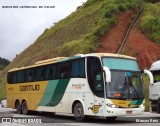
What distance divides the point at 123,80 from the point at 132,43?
2227 centimetres

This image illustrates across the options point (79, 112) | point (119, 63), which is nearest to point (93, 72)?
point (119, 63)

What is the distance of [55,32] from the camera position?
6262 cm

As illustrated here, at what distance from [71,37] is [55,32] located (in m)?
9.33

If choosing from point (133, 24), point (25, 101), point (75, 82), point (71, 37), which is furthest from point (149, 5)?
point (75, 82)

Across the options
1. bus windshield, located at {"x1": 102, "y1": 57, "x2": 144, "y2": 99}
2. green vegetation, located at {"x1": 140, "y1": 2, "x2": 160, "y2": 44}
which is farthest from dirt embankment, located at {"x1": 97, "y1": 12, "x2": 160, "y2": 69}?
bus windshield, located at {"x1": 102, "y1": 57, "x2": 144, "y2": 99}

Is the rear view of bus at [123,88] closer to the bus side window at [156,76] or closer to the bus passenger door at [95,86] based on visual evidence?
the bus passenger door at [95,86]

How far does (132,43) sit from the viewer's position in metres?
40.3

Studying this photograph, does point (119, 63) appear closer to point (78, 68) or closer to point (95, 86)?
point (95, 86)

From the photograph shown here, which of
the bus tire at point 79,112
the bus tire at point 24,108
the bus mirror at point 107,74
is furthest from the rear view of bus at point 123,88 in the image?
the bus tire at point 24,108

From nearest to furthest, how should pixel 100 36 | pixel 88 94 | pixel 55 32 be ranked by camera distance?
pixel 88 94 → pixel 100 36 → pixel 55 32

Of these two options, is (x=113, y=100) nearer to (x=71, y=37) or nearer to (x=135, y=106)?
(x=135, y=106)

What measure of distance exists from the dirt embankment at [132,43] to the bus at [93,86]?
1625 centimetres

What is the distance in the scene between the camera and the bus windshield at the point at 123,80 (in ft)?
59.5

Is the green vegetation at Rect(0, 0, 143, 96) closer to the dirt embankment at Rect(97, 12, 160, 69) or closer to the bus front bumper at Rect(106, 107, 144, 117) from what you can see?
the dirt embankment at Rect(97, 12, 160, 69)
